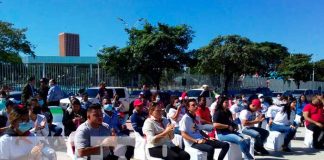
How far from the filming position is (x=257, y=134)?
908cm

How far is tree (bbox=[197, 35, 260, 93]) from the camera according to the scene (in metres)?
34.2

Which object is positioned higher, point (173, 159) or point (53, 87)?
point (53, 87)

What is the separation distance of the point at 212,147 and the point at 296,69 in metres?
44.6

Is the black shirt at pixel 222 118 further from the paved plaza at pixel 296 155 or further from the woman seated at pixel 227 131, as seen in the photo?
the paved plaza at pixel 296 155

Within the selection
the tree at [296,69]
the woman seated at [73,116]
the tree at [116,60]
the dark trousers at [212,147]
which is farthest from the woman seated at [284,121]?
the tree at [296,69]

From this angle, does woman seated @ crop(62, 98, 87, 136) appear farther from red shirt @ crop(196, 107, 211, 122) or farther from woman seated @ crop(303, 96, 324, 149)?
woman seated @ crop(303, 96, 324, 149)

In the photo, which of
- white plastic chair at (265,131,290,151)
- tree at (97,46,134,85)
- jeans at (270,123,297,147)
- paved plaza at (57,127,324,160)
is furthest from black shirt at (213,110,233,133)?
tree at (97,46,134,85)

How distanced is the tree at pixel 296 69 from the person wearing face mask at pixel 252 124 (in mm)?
41156

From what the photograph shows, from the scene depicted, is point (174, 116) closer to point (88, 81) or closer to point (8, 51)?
point (88, 81)

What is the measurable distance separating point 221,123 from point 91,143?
4014 mm

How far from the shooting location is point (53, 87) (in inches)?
476

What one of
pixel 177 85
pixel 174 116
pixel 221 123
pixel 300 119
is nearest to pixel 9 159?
pixel 221 123

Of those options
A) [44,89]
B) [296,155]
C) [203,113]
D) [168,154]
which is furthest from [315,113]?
[44,89]

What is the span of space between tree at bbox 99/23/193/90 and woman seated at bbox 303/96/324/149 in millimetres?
17671
